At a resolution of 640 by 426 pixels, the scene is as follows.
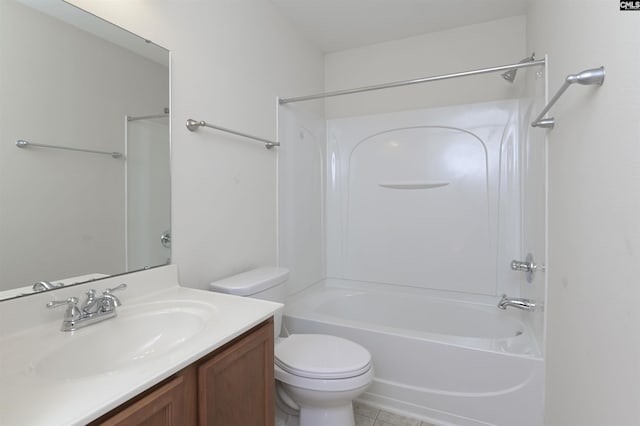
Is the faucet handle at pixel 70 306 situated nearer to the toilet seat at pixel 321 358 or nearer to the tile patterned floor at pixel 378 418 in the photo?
the toilet seat at pixel 321 358

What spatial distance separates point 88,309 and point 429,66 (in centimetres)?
269

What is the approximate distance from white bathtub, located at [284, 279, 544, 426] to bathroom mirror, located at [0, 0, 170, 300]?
1191 mm

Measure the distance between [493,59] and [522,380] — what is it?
215 centimetres

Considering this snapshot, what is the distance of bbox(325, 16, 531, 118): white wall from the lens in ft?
7.57

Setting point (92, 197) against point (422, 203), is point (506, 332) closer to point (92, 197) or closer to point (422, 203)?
point (422, 203)

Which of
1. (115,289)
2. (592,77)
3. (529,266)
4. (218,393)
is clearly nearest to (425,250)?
(529,266)

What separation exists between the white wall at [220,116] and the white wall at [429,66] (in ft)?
2.41

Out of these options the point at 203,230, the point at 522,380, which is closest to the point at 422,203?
the point at 522,380

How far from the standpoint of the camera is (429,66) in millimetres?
2520

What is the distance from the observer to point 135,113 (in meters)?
1.23

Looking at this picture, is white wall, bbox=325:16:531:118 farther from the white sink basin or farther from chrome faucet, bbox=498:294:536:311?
the white sink basin

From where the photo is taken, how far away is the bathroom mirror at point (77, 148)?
91cm

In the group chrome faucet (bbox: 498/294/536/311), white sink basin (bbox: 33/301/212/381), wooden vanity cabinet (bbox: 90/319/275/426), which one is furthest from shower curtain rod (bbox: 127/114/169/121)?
chrome faucet (bbox: 498/294/536/311)

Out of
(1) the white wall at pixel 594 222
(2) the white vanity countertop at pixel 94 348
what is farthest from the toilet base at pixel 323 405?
(1) the white wall at pixel 594 222
